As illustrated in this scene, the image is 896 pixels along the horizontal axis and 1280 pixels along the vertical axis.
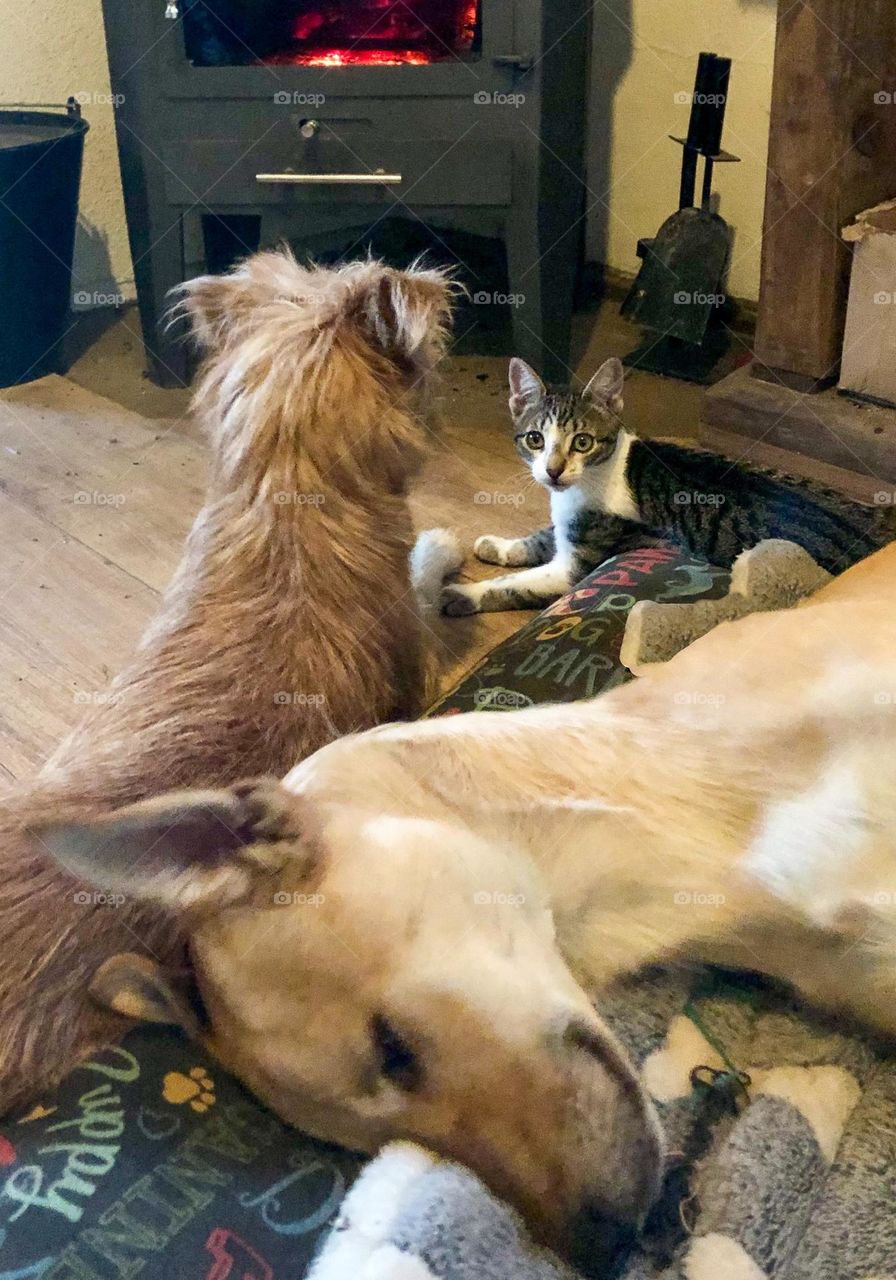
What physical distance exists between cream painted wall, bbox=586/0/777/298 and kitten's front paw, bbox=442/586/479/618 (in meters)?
1.54

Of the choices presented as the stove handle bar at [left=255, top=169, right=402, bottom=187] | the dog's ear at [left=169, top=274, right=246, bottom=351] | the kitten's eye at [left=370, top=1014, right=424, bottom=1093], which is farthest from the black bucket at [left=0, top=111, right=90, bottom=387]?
the kitten's eye at [left=370, top=1014, right=424, bottom=1093]

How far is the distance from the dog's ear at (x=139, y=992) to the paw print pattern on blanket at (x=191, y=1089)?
3cm

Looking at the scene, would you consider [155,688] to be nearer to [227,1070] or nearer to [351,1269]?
[227,1070]

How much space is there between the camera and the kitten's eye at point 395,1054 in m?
0.81

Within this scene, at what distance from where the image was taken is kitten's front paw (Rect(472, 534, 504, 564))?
217cm

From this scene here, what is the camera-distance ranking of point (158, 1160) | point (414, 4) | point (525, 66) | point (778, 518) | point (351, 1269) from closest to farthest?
point (351, 1269)
point (158, 1160)
point (778, 518)
point (525, 66)
point (414, 4)

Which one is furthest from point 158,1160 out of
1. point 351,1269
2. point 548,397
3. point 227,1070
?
point 548,397

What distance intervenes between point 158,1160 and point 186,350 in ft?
7.69

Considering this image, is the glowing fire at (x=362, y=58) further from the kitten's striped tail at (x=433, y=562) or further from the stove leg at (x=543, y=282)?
the kitten's striped tail at (x=433, y=562)

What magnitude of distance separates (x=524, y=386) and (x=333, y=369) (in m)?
0.78

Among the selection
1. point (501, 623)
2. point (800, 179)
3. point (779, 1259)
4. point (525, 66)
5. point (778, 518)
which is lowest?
point (501, 623)

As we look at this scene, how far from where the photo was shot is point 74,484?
97.5 inches

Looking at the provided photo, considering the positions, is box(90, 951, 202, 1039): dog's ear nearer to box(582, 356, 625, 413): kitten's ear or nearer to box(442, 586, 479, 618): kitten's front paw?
box(442, 586, 479, 618): kitten's front paw

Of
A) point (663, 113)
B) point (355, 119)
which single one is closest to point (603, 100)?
point (663, 113)
